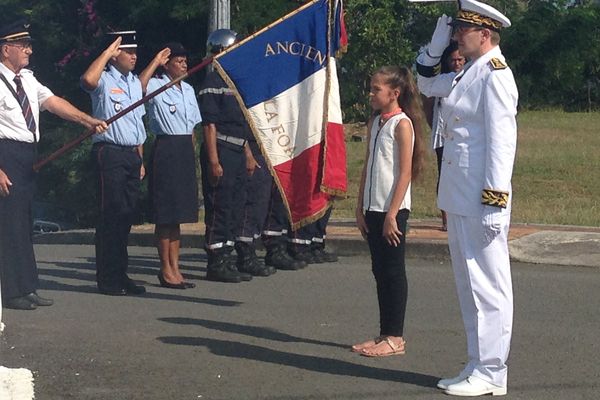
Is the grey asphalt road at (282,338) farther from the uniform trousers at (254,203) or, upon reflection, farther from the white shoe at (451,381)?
the uniform trousers at (254,203)

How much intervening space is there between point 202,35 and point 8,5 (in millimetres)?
4702

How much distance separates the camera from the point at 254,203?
10.8m

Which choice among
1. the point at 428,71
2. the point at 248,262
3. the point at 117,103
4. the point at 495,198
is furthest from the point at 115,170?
the point at 495,198

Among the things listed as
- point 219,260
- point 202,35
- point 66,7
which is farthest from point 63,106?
point 66,7

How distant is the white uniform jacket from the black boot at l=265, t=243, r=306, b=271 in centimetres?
440

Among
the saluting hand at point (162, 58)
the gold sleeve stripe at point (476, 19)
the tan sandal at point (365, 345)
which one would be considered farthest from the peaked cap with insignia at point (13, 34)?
the gold sleeve stripe at point (476, 19)

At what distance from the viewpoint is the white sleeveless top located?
754cm

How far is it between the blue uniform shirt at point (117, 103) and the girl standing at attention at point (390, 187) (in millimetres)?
2554

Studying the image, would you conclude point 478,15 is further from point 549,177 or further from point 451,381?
point 549,177

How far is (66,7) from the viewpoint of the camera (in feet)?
74.3

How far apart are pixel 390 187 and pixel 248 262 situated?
11.3ft

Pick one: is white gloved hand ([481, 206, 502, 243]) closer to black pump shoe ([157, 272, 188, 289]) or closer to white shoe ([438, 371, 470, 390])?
white shoe ([438, 371, 470, 390])

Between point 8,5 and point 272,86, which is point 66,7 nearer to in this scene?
point 8,5

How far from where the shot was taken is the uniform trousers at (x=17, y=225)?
9078 mm
